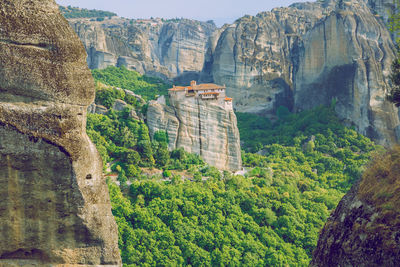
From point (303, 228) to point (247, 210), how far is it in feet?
13.1

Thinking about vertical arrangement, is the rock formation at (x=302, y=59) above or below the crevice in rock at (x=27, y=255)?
above

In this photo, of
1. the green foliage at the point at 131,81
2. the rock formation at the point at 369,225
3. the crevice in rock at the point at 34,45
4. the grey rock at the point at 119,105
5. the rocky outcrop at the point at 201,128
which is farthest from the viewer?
the green foliage at the point at 131,81

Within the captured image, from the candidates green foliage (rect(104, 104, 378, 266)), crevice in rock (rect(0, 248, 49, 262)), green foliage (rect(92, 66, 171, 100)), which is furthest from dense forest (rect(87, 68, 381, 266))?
green foliage (rect(92, 66, 171, 100))

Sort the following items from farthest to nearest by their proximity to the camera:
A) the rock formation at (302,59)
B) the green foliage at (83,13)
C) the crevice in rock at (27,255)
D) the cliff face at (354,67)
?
the green foliage at (83,13) → the rock formation at (302,59) → the cliff face at (354,67) → the crevice in rock at (27,255)

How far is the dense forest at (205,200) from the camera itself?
25.2 m

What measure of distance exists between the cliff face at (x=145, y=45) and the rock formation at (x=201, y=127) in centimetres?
3634

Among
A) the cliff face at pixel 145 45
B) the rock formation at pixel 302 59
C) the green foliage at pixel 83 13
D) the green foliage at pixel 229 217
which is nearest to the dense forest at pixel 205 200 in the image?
the green foliage at pixel 229 217

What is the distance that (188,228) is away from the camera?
26438 mm

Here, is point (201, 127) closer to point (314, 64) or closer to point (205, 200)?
point (205, 200)

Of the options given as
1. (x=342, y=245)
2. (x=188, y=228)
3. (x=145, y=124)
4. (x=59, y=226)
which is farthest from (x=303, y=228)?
(x=59, y=226)

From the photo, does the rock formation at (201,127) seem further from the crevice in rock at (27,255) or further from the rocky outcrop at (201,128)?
the crevice in rock at (27,255)

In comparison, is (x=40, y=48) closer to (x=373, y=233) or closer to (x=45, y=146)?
(x=45, y=146)

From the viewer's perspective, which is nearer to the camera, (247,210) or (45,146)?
(45,146)

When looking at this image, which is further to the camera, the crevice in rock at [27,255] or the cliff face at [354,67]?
the cliff face at [354,67]
